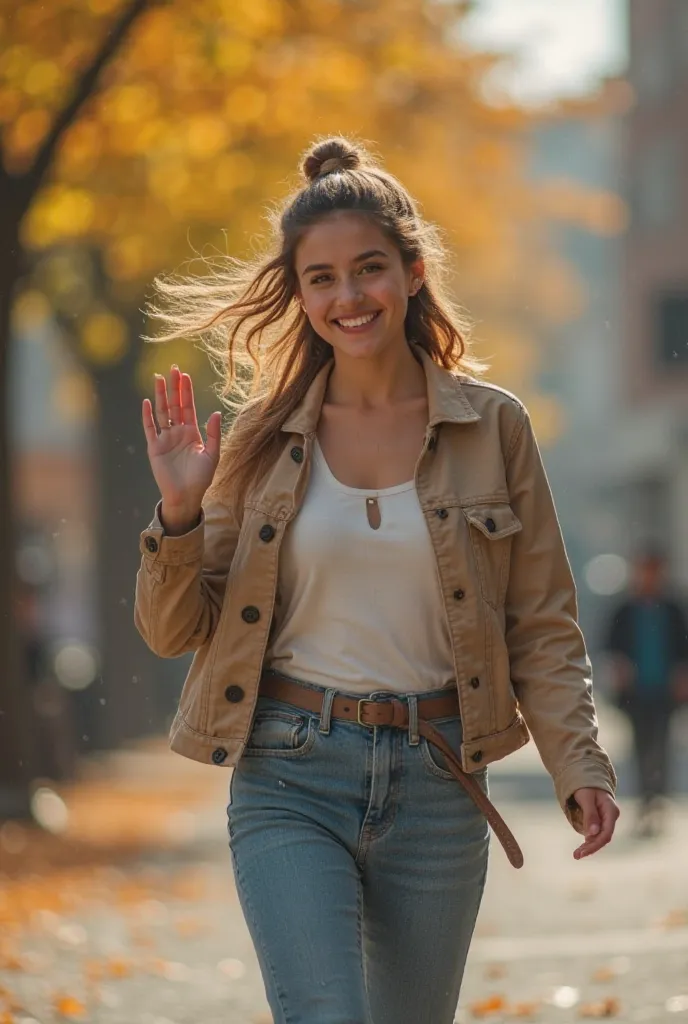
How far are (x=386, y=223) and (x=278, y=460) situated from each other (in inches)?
21.4

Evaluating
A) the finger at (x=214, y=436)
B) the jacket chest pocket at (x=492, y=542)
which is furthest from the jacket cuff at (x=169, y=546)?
the jacket chest pocket at (x=492, y=542)

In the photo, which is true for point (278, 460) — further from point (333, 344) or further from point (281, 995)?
point (281, 995)

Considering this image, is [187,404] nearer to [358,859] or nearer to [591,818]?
[358,859]

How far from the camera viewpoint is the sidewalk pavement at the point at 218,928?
7605mm

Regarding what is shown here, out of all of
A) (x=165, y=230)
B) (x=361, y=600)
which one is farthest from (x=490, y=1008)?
(x=165, y=230)

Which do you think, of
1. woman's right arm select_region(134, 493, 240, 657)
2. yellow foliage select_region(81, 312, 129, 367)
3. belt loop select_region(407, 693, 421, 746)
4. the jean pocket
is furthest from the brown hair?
yellow foliage select_region(81, 312, 129, 367)

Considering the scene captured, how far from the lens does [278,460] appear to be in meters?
4.45

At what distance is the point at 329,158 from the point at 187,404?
2.09ft

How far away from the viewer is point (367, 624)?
4.21 metres

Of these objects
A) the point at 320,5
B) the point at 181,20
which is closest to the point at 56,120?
the point at 181,20

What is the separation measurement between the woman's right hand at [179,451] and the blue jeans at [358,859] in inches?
16.7

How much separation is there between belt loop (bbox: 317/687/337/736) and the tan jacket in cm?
15

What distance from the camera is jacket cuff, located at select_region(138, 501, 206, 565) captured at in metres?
4.23

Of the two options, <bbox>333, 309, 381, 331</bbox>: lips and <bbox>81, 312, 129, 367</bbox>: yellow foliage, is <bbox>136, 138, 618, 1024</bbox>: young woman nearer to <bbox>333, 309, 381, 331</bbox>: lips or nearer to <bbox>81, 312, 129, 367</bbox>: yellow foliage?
<bbox>333, 309, 381, 331</bbox>: lips
